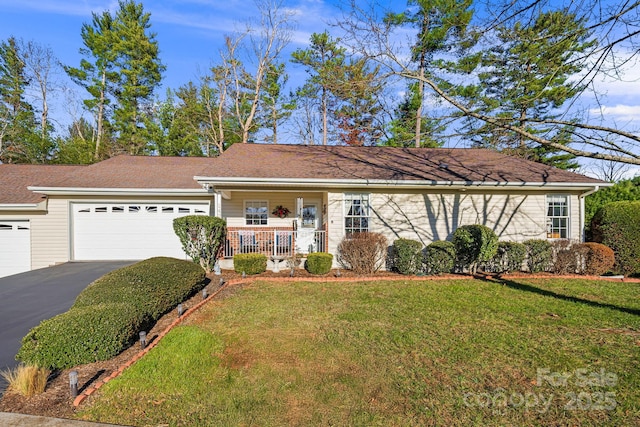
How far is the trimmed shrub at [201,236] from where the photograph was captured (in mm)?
7918

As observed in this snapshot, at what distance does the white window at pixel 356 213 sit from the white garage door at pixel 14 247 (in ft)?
33.7

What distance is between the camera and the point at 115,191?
9.96 meters

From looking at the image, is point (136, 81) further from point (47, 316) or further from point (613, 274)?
point (613, 274)

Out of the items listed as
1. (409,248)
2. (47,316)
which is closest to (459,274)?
(409,248)

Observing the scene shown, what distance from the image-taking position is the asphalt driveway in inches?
169

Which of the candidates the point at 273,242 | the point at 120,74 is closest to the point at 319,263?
the point at 273,242

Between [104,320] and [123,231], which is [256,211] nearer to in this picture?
[123,231]

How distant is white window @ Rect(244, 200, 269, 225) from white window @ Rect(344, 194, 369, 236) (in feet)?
10.9

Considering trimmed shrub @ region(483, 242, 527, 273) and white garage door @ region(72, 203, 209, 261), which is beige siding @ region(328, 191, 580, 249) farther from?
white garage door @ region(72, 203, 209, 261)

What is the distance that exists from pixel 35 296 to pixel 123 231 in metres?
4.27

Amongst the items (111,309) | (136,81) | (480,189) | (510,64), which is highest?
(136,81)

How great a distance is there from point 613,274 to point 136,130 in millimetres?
25621

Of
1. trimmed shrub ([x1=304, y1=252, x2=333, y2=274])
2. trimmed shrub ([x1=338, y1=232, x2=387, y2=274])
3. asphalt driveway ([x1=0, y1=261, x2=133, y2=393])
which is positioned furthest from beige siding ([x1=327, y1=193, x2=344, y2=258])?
asphalt driveway ([x1=0, y1=261, x2=133, y2=393])

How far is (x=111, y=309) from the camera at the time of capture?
403 cm
